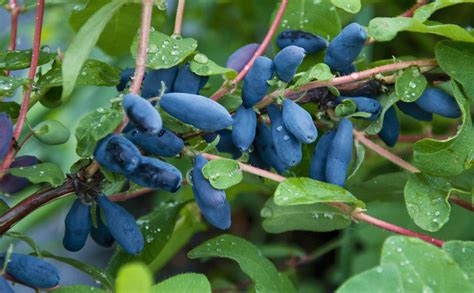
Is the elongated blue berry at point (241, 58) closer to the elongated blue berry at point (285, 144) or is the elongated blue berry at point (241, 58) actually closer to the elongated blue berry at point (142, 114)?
the elongated blue berry at point (285, 144)

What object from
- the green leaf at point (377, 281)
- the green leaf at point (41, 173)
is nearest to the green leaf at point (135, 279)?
the green leaf at point (377, 281)

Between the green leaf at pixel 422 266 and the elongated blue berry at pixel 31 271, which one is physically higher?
the green leaf at pixel 422 266

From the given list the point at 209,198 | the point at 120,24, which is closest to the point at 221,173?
the point at 209,198

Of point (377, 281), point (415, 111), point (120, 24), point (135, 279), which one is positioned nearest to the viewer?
point (135, 279)

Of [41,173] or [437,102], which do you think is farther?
[437,102]

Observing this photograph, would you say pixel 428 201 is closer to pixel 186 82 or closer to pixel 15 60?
pixel 186 82

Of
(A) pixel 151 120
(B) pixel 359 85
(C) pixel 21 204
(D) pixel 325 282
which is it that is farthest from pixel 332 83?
(D) pixel 325 282
